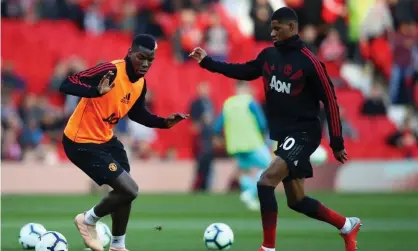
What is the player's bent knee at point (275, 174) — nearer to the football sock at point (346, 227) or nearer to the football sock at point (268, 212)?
the football sock at point (268, 212)

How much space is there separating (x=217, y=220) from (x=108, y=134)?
20.5 ft

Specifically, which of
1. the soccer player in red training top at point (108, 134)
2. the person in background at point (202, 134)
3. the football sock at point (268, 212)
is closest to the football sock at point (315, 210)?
the football sock at point (268, 212)

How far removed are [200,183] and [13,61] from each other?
20.9 ft

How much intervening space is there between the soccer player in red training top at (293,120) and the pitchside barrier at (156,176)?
1379 cm

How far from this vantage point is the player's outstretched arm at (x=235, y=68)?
1186 cm

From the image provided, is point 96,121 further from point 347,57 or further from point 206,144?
point 347,57

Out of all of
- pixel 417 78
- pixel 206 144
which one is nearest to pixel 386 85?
pixel 417 78

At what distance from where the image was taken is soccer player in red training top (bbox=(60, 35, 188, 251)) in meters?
11.3

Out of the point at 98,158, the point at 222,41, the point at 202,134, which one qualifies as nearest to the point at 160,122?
the point at 98,158

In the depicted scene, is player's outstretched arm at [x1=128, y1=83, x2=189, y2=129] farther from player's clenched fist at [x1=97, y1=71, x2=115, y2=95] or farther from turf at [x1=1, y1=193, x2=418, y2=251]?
turf at [x1=1, y1=193, x2=418, y2=251]

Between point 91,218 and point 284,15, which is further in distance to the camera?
point 91,218

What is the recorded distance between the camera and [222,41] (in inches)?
1107

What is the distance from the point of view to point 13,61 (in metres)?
28.4

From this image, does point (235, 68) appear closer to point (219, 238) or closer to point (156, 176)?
point (219, 238)
